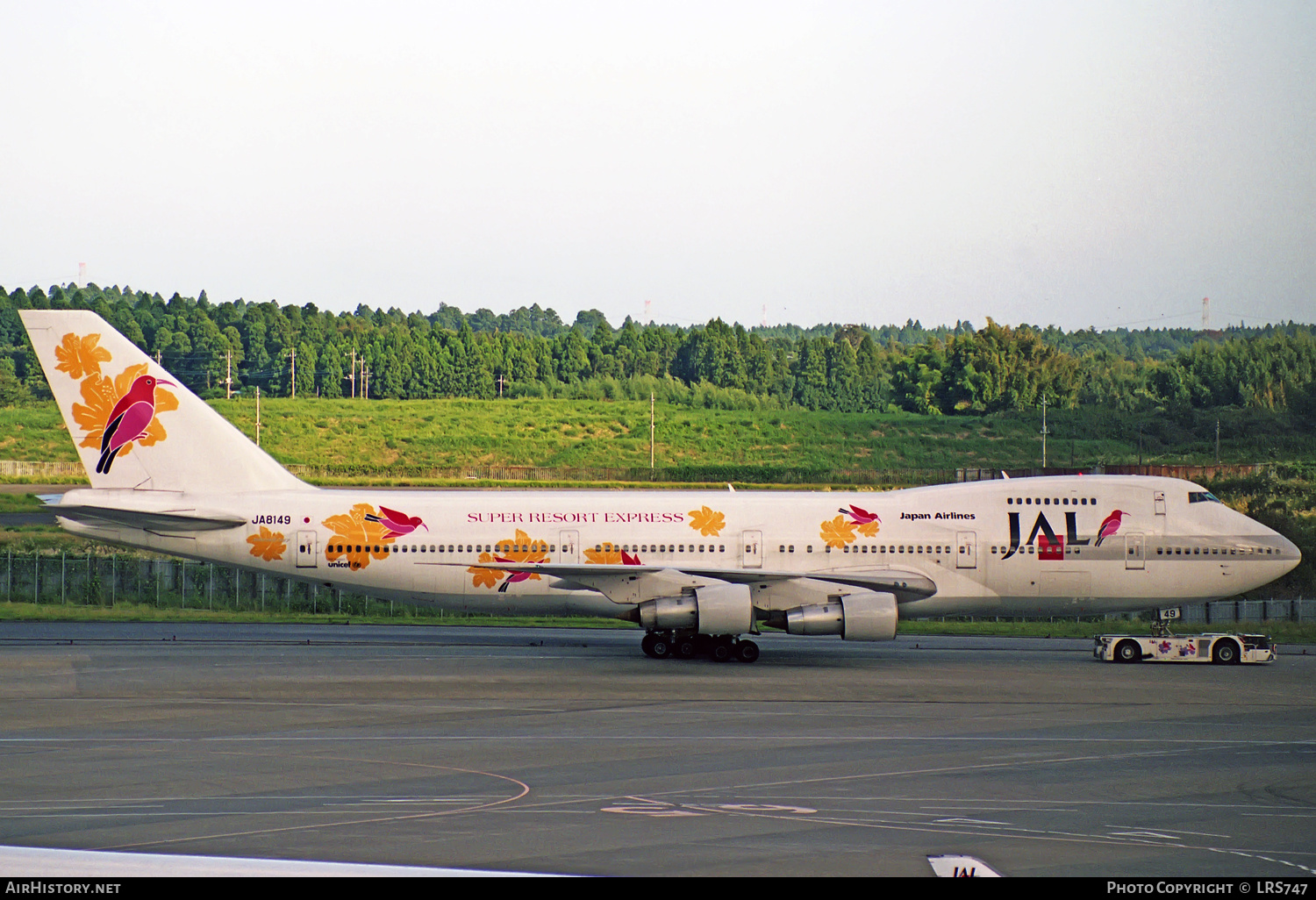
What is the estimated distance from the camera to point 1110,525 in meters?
38.2

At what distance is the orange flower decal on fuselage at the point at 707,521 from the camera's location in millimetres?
38062

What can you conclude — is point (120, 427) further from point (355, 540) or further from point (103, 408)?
point (355, 540)

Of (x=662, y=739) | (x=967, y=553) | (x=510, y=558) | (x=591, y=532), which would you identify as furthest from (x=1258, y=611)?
(x=662, y=739)

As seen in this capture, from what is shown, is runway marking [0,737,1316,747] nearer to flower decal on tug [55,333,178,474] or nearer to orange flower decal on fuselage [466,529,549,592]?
orange flower decal on fuselage [466,529,549,592]

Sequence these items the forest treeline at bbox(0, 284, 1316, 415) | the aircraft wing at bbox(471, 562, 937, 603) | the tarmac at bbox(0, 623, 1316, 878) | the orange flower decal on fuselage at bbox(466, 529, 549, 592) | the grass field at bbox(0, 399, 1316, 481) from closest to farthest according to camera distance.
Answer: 1. the tarmac at bbox(0, 623, 1316, 878)
2. the aircraft wing at bbox(471, 562, 937, 603)
3. the orange flower decal on fuselage at bbox(466, 529, 549, 592)
4. the grass field at bbox(0, 399, 1316, 481)
5. the forest treeline at bbox(0, 284, 1316, 415)

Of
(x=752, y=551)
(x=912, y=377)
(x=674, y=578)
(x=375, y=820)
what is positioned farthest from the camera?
(x=912, y=377)

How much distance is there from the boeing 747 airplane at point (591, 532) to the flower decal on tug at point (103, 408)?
5 cm

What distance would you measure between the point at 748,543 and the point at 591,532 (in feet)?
15.5

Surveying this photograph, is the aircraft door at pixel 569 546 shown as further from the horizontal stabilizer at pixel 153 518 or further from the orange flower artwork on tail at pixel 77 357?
the orange flower artwork on tail at pixel 77 357

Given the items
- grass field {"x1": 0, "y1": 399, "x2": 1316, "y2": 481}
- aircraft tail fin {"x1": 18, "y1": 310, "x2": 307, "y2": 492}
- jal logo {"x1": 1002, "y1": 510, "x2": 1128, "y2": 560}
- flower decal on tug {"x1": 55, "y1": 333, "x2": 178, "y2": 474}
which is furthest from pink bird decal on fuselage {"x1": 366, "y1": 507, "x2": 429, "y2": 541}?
grass field {"x1": 0, "y1": 399, "x2": 1316, "y2": 481}

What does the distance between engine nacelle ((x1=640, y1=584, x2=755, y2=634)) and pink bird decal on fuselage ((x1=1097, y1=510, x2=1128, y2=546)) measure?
36.3ft

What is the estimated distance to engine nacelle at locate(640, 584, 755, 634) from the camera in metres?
35.2

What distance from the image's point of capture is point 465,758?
21844mm

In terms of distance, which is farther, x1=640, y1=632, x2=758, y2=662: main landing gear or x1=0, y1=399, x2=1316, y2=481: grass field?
x1=0, y1=399, x2=1316, y2=481: grass field
